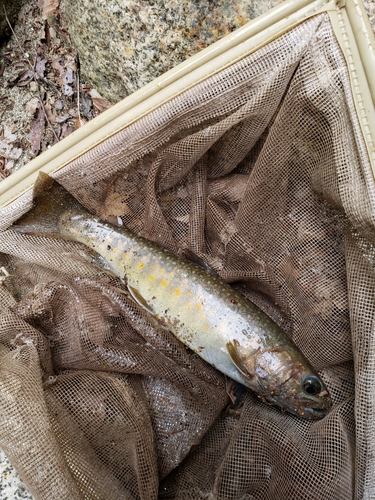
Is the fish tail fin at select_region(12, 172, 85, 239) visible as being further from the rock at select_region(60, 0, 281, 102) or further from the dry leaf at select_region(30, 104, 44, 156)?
the dry leaf at select_region(30, 104, 44, 156)

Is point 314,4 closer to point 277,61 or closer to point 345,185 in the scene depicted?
point 277,61

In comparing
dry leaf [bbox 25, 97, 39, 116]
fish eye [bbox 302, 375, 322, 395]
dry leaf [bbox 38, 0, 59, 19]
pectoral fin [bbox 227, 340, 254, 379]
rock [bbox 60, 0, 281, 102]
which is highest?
dry leaf [bbox 38, 0, 59, 19]

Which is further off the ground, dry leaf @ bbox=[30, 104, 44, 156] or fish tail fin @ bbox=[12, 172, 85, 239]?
dry leaf @ bbox=[30, 104, 44, 156]

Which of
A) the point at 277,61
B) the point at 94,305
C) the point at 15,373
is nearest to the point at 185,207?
the point at 94,305

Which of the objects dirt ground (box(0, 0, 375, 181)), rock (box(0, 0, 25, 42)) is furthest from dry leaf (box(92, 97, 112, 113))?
rock (box(0, 0, 25, 42))

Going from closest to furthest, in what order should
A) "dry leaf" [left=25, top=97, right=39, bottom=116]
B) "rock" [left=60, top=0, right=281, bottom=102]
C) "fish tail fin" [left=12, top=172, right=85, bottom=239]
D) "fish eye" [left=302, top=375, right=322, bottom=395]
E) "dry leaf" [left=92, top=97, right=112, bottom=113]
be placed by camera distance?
"fish eye" [left=302, top=375, right=322, bottom=395]
"fish tail fin" [left=12, top=172, right=85, bottom=239]
"rock" [left=60, top=0, right=281, bottom=102]
"dry leaf" [left=92, top=97, right=112, bottom=113]
"dry leaf" [left=25, top=97, right=39, bottom=116]

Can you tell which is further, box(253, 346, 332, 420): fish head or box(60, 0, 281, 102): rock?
box(60, 0, 281, 102): rock

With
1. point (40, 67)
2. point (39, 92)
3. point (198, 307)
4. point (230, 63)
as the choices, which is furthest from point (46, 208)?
point (40, 67)

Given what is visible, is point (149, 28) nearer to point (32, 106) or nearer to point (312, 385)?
point (32, 106)
